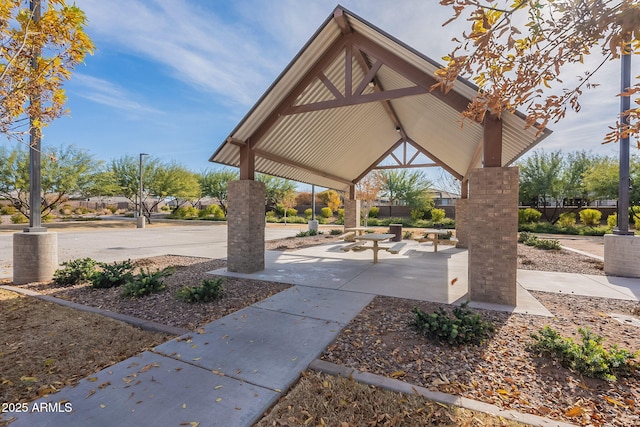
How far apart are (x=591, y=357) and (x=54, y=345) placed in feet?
20.5

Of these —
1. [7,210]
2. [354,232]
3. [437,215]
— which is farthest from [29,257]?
[7,210]

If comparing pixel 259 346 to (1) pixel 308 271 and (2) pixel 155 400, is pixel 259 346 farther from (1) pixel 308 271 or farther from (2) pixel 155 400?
(1) pixel 308 271

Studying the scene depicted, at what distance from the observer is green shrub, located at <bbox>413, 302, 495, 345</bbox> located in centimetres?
345

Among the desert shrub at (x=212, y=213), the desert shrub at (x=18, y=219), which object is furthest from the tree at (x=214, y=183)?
the desert shrub at (x=18, y=219)

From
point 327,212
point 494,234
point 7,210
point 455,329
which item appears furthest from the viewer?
point 327,212

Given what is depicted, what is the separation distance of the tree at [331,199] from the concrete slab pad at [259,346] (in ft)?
103

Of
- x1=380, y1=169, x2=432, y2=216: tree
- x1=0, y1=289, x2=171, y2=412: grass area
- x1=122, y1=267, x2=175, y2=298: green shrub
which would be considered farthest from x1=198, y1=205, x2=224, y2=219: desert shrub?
x1=0, y1=289, x2=171, y2=412: grass area

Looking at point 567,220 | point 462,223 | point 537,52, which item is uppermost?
point 537,52

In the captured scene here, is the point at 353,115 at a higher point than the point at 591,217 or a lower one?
higher

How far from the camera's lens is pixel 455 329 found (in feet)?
11.2

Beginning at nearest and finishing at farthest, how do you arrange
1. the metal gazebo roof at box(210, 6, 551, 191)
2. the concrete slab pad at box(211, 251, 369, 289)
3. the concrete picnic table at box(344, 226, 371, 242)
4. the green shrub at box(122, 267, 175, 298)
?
the green shrub at box(122, 267, 175, 298), the metal gazebo roof at box(210, 6, 551, 191), the concrete slab pad at box(211, 251, 369, 289), the concrete picnic table at box(344, 226, 371, 242)

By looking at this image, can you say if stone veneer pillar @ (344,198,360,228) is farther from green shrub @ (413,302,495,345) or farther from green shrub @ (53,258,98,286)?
green shrub @ (413,302,495,345)

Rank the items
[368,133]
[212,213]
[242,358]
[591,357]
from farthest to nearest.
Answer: [212,213] → [368,133] → [242,358] → [591,357]

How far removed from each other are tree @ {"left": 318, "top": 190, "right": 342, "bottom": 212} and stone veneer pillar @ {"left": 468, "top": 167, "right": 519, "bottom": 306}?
30.2 meters
